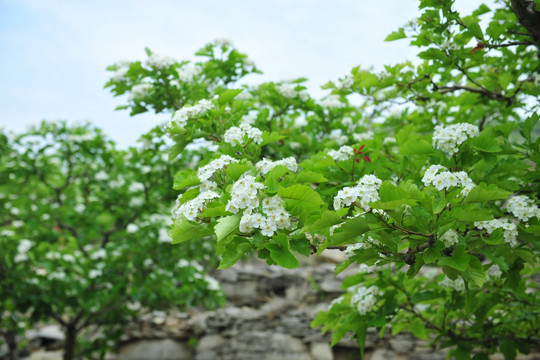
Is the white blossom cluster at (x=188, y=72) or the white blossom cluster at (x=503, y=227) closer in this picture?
the white blossom cluster at (x=503, y=227)

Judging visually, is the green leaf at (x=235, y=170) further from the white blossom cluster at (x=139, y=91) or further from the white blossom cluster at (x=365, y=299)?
the white blossom cluster at (x=139, y=91)

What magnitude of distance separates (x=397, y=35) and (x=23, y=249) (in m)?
5.46

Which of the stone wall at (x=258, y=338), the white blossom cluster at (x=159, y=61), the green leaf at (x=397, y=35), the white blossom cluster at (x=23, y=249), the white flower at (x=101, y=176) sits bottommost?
the stone wall at (x=258, y=338)

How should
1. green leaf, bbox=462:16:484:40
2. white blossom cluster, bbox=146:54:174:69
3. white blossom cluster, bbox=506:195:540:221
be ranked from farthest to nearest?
white blossom cluster, bbox=146:54:174:69
green leaf, bbox=462:16:484:40
white blossom cluster, bbox=506:195:540:221

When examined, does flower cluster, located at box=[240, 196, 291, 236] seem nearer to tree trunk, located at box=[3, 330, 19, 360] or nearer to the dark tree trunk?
the dark tree trunk

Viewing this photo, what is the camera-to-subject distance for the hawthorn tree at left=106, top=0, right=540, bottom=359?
1.53 metres

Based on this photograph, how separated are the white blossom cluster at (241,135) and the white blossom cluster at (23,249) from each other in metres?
4.78

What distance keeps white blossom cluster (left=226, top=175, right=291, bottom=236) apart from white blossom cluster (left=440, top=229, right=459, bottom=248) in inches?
24.4

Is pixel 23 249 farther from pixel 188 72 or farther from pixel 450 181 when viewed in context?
pixel 450 181

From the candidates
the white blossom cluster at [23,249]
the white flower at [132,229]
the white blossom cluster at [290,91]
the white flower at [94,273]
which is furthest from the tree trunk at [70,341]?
the white blossom cluster at [290,91]

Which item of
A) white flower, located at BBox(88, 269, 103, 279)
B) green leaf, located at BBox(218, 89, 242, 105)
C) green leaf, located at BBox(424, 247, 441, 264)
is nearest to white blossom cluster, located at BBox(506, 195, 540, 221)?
green leaf, located at BBox(424, 247, 441, 264)

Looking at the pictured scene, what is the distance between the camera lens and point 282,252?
150 centimetres

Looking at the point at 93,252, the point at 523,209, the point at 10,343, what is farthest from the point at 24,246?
the point at 523,209

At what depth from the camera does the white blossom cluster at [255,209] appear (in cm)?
150
